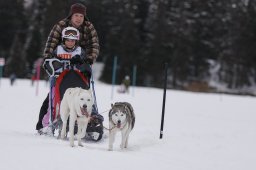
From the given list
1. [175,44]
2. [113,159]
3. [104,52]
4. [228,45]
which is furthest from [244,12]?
[113,159]

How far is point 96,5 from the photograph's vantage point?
62.1 m

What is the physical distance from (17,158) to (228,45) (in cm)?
5546

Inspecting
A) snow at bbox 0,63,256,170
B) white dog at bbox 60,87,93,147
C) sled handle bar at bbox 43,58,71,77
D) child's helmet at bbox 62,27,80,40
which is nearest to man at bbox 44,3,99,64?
sled handle bar at bbox 43,58,71,77

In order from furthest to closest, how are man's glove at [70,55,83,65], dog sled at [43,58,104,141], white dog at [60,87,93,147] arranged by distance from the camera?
dog sled at [43,58,104,141], man's glove at [70,55,83,65], white dog at [60,87,93,147]

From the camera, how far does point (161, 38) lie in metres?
58.0

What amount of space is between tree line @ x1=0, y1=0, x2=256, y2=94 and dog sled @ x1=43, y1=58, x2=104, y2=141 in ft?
150

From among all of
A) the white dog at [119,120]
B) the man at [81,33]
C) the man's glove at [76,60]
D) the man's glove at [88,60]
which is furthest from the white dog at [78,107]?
the man at [81,33]

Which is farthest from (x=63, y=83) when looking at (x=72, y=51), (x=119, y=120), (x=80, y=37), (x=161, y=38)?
(x=161, y=38)

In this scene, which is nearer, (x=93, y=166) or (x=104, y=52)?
(x=93, y=166)

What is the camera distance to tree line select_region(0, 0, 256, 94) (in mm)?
56938

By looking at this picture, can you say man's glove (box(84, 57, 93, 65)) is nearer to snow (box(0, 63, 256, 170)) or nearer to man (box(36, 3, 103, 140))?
man (box(36, 3, 103, 140))

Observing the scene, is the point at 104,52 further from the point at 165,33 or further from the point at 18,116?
the point at 18,116

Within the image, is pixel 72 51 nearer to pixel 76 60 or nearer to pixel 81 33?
pixel 76 60

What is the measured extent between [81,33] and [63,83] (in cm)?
113
